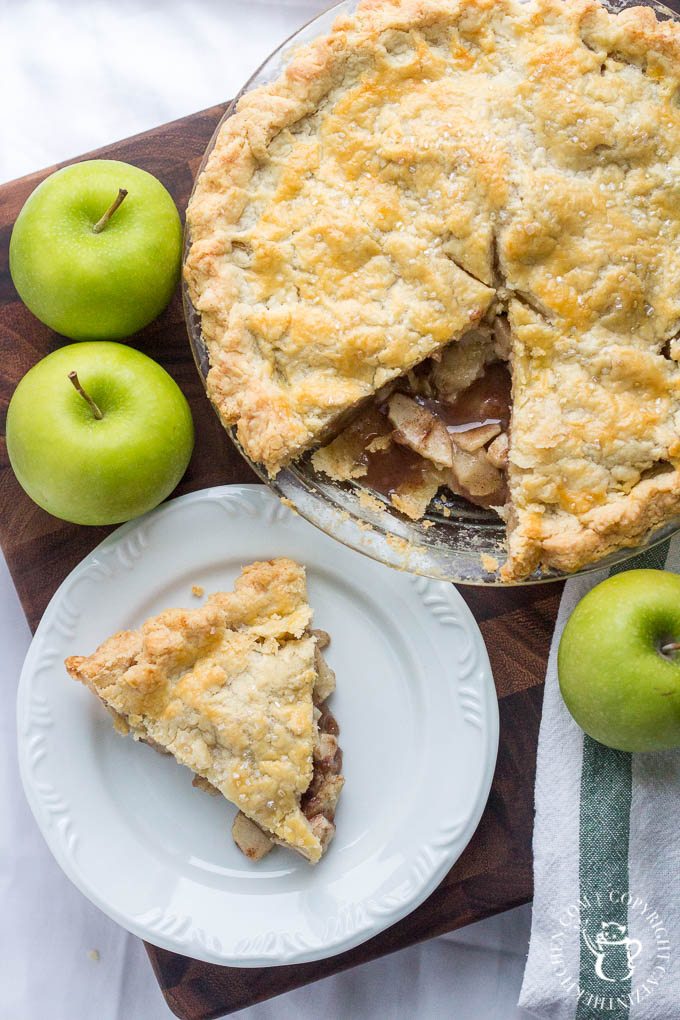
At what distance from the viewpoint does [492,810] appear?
233 centimetres

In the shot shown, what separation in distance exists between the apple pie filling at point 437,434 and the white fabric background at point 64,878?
1.17 metres

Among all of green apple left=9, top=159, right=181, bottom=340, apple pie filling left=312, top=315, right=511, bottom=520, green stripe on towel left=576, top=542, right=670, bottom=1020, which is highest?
green apple left=9, top=159, right=181, bottom=340

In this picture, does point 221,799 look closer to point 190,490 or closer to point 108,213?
point 190,490

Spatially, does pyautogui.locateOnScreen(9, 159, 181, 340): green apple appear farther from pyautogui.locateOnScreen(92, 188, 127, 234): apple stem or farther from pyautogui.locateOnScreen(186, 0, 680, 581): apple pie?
pyautogui.locateOnScreen(186, 0, 680, 581): apple pie

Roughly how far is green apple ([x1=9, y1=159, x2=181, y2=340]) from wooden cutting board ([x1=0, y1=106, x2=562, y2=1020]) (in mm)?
235

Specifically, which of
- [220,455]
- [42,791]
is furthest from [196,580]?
[42,791]

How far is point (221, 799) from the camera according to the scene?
2.32m

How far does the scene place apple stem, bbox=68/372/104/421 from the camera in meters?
1.96

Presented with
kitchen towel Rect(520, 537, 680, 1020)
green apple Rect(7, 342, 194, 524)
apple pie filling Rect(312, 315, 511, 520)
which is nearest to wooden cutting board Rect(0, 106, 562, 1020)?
kitchen towel Rect(520, 537, 680, 1020)

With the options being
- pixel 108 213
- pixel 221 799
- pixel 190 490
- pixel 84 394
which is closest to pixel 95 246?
pixel 108 213

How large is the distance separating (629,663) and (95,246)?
1.62 meters

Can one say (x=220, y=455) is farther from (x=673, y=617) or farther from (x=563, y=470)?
(x=673, y=617)

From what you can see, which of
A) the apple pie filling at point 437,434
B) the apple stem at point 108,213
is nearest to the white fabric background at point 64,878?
the apple stem at point 108,213

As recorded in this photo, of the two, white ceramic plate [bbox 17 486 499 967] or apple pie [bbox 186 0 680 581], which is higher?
apple pie [bbox 186 0 680 581]
